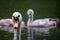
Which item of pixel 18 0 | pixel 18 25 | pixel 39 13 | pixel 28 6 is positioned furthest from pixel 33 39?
pixel 18 0

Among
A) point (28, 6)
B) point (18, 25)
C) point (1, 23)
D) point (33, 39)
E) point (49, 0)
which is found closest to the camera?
point (18, 25)

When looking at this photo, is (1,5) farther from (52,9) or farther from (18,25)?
(18,25)

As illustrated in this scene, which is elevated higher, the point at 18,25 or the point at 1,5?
the point at 1,5

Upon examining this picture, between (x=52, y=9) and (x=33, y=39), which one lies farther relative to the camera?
(x=52, y=9)

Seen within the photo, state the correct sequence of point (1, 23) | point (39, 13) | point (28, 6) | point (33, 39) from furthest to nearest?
→ point (28, 6)
point (39, 13)
point (1, 23)
point (33, 39)

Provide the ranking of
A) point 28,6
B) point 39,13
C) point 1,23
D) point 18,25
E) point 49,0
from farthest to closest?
point 49,0 < point 28,6 < point 39,13 < point 1,23 < point 18,25

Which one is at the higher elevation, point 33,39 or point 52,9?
point 52,9

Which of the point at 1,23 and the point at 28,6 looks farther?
the point at 28,6

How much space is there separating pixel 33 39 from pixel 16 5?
337 inches

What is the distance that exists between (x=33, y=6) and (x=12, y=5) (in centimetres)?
101

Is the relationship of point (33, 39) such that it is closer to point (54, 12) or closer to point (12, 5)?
point (54, 12)

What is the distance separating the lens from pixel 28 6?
15578 millimetres

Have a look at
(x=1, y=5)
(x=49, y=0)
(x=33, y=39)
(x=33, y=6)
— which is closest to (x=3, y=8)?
(x=1, y=5)

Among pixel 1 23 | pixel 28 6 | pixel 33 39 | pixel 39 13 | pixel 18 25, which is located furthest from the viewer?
pixel 28 6
